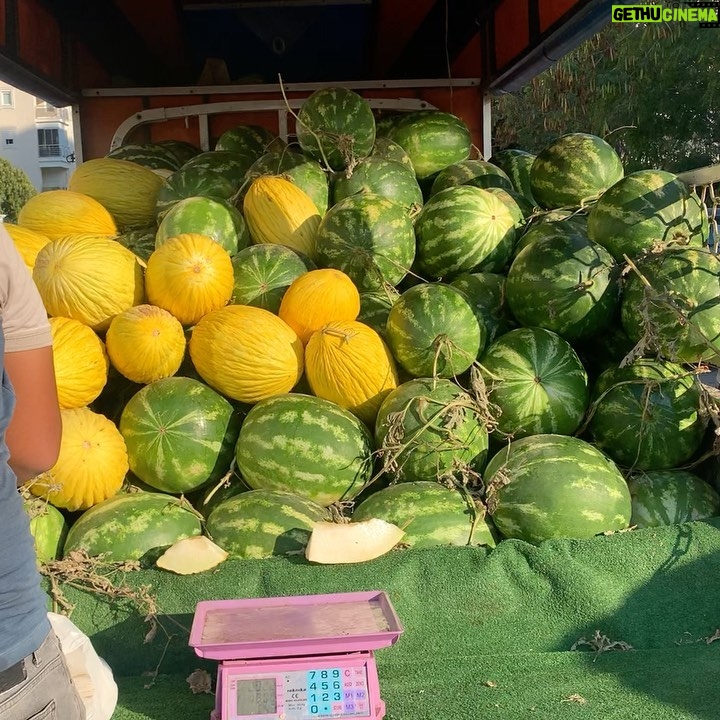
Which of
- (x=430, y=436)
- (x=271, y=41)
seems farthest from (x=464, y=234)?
(x=271, y=41)

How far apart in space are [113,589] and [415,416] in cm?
110

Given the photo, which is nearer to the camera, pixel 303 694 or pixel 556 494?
pixel 303 694

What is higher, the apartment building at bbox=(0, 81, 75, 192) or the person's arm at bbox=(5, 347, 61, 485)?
the apartment building at bbox=(0, 81, 75, 192)

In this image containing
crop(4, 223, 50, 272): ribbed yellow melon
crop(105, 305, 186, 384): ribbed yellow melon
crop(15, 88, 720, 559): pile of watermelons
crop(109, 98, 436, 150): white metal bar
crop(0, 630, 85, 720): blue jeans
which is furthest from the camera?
crop(109, 98, 436, 150): white metal bar

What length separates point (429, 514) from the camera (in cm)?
249

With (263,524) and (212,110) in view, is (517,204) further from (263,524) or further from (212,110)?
(212,110)

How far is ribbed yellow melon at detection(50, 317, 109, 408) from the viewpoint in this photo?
2609mm

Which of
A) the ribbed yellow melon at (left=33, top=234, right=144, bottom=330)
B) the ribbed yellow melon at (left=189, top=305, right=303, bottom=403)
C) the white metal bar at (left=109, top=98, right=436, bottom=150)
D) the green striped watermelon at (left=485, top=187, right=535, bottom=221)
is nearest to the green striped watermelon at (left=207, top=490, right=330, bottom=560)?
the ribbed yellow melon at (left=189, top=305, right=303, bottom=403)

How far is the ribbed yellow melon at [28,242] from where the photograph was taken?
10.1 feet

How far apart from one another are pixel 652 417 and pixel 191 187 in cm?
239

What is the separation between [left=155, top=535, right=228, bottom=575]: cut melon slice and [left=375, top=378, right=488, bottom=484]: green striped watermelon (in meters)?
0.62

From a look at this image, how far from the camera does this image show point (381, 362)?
9.41ft

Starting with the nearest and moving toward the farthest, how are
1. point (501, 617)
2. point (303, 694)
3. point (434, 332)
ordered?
point (303, 694)
point (501, 617)
point (434, 332)

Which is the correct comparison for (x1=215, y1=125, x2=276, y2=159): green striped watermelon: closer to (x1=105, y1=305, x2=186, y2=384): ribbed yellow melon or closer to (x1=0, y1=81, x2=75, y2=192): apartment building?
(x1=105, y1=305, x2=186, y2=384): ribbed yellow melon
